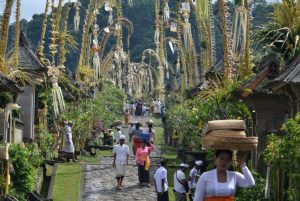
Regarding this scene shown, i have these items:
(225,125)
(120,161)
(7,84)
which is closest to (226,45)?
(120,161)

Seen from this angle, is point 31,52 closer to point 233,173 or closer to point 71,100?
point 71,100

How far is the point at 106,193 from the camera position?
83.4 feet

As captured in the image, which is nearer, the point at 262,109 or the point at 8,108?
the point at 262,109

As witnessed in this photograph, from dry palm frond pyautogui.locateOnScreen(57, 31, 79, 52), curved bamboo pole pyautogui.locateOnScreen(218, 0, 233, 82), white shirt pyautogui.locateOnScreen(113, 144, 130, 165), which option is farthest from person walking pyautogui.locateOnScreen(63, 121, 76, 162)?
curved bamboo pole pyautogui.locateOnScreen(218, 0, 233, 82)

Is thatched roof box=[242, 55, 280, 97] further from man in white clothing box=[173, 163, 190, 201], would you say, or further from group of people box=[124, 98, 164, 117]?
group of people box=[124, 98, 164, 117]

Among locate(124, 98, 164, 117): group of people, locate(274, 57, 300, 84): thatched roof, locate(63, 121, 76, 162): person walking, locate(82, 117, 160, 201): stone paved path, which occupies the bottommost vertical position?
locate(82, 117, 160, 201): stone paved path

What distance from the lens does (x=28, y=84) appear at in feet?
98.6

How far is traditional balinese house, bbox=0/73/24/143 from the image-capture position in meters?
21.2

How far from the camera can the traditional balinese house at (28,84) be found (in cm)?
3048

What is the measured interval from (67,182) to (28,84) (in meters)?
5.05

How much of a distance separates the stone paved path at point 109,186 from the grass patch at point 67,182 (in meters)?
0.26

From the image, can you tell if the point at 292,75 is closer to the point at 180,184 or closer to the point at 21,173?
the point at 180,184

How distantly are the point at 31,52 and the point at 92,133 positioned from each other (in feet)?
33.9

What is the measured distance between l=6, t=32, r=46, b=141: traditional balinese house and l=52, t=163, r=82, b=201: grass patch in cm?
220
